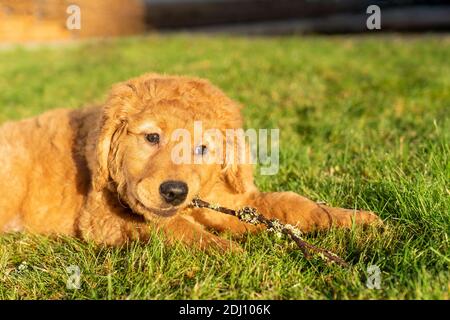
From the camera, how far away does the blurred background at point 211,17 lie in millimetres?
14859

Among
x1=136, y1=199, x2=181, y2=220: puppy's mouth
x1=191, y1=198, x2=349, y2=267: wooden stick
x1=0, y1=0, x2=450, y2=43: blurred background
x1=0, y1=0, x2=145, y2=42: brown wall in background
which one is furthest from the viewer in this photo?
x1=0, y1=0, x2=450, y2=43: blurred background

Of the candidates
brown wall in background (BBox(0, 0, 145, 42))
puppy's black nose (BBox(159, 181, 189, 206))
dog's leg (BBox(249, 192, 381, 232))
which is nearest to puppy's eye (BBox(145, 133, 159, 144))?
puppy's black nose (BBox(159, 181, 189, 206))

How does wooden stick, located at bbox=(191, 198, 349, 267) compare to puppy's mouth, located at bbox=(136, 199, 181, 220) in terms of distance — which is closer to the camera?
wooden stick, located at bbox=(191, 198, 349, 267)

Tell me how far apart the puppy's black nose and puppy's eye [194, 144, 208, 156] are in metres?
0.25

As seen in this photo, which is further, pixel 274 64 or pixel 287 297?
pixel 274 64

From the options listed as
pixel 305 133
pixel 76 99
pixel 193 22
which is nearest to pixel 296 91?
pixel 305 133

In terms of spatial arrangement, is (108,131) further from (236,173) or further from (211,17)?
(211,17)

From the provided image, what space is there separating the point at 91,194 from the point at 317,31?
1417 cm

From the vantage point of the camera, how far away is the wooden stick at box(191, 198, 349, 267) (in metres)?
2.48

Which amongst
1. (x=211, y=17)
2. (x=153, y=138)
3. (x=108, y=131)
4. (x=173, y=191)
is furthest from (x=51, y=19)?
(x=173, y=191)

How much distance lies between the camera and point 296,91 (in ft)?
21.1

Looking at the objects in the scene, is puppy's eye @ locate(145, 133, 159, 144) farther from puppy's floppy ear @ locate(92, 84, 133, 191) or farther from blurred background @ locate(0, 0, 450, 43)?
blurred background @ locate(0, 0, 450, 43)

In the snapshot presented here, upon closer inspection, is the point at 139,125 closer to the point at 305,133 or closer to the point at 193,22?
the point at 305,133
